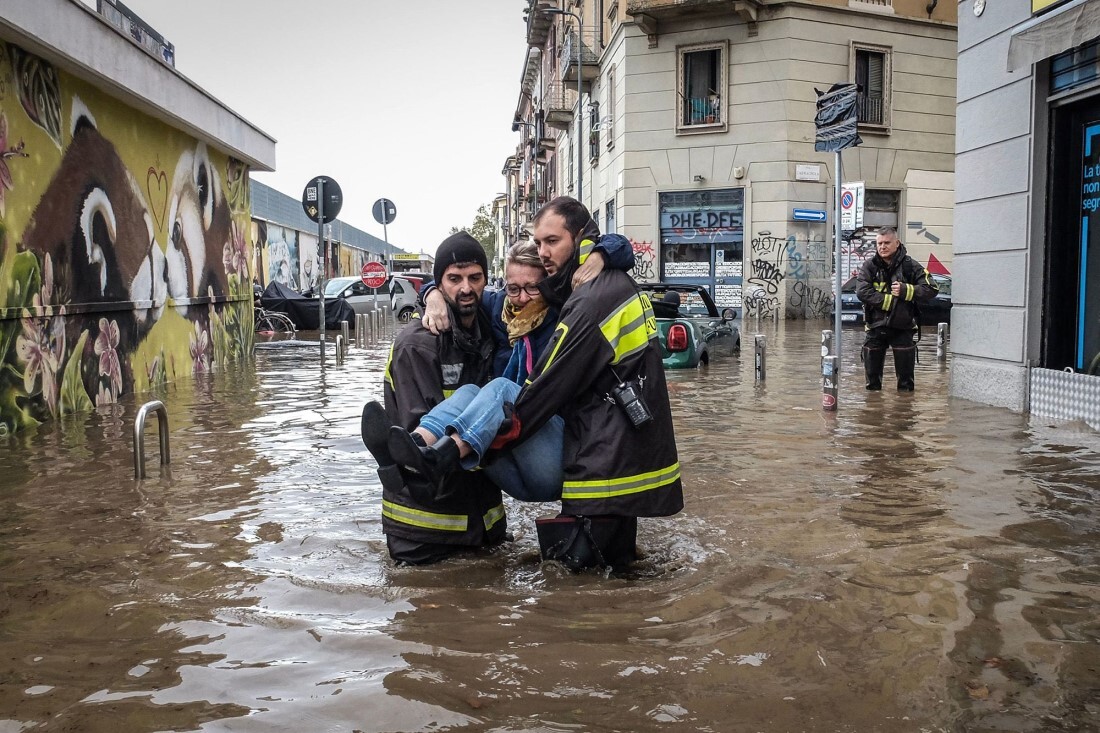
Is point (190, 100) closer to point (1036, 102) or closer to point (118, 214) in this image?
point (118, 214)

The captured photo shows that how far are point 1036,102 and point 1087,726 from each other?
24.3ft

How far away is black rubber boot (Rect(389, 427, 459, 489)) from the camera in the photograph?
12.5ft

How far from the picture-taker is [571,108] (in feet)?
129

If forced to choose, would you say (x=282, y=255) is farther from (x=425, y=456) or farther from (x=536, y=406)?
(x=425, y=456)

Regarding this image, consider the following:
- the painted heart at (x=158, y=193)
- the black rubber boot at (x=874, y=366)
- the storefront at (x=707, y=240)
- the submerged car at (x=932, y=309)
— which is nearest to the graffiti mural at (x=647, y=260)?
the storefront at (x=707, y=240)

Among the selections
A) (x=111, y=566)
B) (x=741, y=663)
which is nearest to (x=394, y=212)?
(x=111, y=566)

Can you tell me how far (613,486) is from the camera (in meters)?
4.09

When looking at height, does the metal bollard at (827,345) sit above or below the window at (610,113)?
below

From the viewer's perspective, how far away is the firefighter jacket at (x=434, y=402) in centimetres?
435

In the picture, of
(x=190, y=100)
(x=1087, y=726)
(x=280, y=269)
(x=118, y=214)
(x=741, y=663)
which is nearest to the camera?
(x=1087, y=726)

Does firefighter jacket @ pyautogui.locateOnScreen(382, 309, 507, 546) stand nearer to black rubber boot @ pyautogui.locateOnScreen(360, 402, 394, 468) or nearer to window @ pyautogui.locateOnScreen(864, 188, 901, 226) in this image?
black rubber boot @ pyautogui.locateOnScreen(360, 402, 394, 468)

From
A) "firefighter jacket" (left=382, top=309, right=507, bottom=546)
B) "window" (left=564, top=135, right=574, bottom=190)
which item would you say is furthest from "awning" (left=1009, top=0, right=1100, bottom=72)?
"window" (left=564, top=135, right=574, bottom=190)

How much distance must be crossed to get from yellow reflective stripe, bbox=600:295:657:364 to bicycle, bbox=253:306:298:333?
20.2 m

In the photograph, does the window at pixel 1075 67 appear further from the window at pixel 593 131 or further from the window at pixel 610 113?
the window at pixel 593 131
